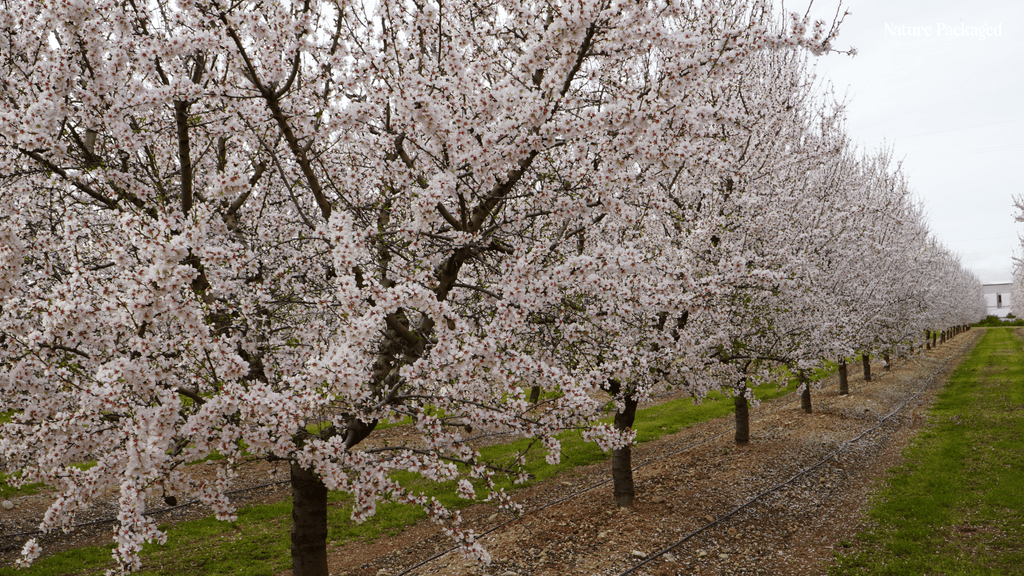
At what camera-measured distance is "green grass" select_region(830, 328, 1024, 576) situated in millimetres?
9867

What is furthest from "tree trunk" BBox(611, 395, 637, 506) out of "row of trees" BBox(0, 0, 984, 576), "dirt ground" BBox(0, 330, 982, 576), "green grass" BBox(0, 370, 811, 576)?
"row of trees" BBox(0, 0, 984, 576)

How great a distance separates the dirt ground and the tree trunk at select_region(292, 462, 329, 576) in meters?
3.89

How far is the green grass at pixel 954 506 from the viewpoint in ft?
32.4

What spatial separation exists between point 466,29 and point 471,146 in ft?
5.43

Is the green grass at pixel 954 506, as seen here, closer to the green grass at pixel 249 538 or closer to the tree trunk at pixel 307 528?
the green grass at pixel 249 538

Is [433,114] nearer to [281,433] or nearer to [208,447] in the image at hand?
[281,433]

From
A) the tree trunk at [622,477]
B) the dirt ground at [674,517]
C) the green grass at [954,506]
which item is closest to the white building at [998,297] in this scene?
the green grass at [954,506]

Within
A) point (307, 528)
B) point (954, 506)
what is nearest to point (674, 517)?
point (954, 506)

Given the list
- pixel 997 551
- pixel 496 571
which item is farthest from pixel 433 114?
pixel 997 551

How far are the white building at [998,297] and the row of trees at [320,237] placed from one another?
18218 centimetres

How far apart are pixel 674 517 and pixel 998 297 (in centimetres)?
18286

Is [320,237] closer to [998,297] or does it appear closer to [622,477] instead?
[622,477]

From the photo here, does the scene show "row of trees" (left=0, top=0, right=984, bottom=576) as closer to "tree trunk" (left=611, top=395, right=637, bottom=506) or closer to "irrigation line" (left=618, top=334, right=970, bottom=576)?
"irrigation line" (left=618, top=334, right=970, bottom=576)

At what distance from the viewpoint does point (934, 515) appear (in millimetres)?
12000
